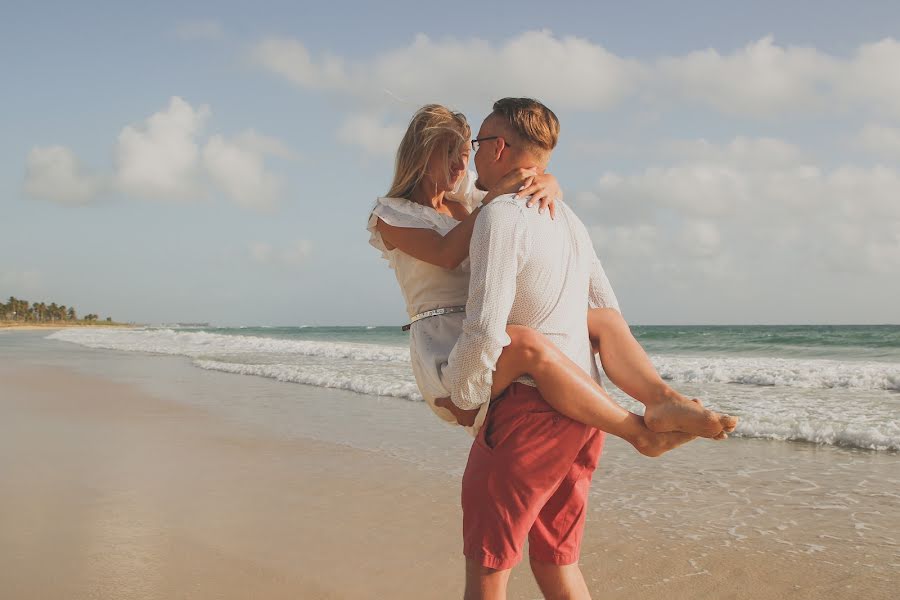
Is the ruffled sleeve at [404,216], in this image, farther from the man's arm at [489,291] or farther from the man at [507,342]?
the man's arm at [489,291]

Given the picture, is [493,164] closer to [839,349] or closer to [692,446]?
[692,446]

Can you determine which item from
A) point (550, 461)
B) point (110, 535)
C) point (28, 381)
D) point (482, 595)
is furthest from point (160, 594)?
point (28, 381)

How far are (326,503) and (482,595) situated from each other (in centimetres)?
304

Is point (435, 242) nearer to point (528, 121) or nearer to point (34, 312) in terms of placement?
point (528, 121)

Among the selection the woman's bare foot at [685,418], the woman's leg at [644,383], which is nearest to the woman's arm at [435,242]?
the woman's leg at [644,383]

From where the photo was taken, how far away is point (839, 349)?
82.2ft

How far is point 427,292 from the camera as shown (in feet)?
7.46

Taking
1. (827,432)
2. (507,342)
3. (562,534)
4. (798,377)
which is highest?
(507,342)

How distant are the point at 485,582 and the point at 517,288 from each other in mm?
874

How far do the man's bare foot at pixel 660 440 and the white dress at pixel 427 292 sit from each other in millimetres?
489

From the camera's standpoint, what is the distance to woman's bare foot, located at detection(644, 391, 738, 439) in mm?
1947

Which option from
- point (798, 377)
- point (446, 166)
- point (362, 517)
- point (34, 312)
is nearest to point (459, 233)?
point (446, 166)

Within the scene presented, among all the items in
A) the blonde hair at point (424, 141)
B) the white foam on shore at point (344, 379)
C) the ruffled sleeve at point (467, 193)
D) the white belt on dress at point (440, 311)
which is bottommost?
the white foam on shore at point (344, 379)

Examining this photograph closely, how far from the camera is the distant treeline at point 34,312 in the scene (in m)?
94.0
